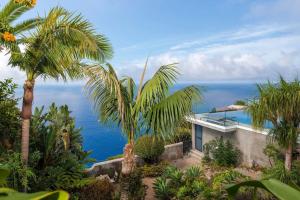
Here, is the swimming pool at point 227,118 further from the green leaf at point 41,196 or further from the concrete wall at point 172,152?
the green leaf at point 41,196

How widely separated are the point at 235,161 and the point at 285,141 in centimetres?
467

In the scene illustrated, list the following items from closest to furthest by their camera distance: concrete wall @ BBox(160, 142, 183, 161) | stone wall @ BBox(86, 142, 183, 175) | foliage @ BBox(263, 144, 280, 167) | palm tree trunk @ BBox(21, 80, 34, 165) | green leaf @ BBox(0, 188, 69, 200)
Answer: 1. green leaf @ BBox(0, 188, 69, 200)
2. palm tree trunk @ BBox(21, 80, 34, 165)
3. foliage @ BBox(263, 144, 280, 167)
4. stone wall @ BBox(86, 142, 183, 175)
5. concrete wall @ BBox(160, 142, 183, 161)

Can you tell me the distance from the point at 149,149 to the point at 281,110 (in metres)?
7.00

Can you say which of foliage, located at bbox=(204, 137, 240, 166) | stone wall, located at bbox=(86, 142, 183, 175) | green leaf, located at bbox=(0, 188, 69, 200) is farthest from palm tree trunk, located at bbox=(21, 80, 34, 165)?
foliage, located at bbox=(204, 137, 240, 166)

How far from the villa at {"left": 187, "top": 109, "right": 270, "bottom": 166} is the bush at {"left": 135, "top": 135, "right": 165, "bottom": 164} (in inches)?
91.5

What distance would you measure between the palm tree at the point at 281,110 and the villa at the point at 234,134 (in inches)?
82.4

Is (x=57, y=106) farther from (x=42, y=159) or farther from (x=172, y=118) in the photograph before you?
(x=172, y=118)

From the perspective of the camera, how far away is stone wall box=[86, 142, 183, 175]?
39.2ft

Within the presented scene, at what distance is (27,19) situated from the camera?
8.30 meters

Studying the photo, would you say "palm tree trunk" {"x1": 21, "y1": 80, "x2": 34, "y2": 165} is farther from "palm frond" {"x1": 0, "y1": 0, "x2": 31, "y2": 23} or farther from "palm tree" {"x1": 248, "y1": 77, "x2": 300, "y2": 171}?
"palm tree" {"x1": 248, "y1": 77, "x2": 300, "y2": 171}

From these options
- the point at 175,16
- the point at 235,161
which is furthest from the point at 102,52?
the point at 175,16

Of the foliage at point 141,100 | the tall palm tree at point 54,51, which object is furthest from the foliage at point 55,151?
the foliage at point 141,100

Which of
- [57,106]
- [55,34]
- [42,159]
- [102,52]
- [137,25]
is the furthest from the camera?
[137,25]

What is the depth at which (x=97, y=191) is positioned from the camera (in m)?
8.91
